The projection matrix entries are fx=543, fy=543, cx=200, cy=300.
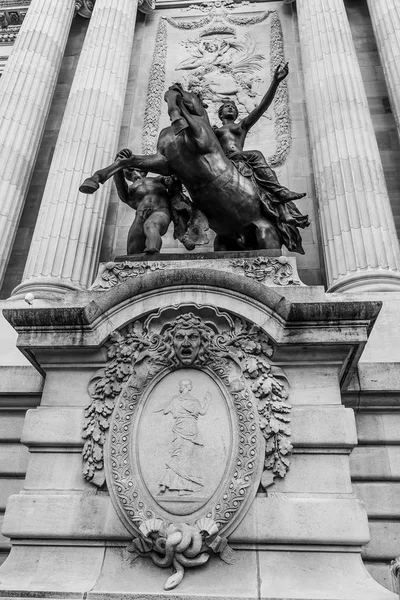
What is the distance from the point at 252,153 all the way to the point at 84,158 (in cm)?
440

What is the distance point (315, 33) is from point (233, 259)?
32.2 feet

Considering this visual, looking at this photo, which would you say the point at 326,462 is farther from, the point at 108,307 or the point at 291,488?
the point at 108,307

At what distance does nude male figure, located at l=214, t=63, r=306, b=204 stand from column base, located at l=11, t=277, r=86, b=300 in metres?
4.12

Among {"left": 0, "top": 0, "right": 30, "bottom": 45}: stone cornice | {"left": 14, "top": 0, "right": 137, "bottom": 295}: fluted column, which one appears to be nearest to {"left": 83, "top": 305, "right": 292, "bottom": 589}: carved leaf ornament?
{"left": 14, "top": 0, "right": 137, "bottom": 295}: fluted column

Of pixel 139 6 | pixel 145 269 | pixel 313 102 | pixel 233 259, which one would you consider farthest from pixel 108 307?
pixel 139 6

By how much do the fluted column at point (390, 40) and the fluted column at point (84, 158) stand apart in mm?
6989

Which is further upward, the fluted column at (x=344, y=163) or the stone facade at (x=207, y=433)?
the fluted column at (x=344, y=163)

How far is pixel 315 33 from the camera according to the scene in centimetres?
1480

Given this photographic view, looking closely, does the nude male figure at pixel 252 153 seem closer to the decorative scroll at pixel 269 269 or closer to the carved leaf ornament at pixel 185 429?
the decorative scroll at pixel 269 269

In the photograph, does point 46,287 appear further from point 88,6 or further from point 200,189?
point 88,6

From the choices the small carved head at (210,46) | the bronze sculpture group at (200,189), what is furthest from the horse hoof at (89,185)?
the small carved head at (210,46)

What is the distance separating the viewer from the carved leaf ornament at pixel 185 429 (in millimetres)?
5723

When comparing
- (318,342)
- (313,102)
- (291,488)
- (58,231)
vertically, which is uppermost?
(313,102)

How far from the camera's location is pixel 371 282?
10102mm
